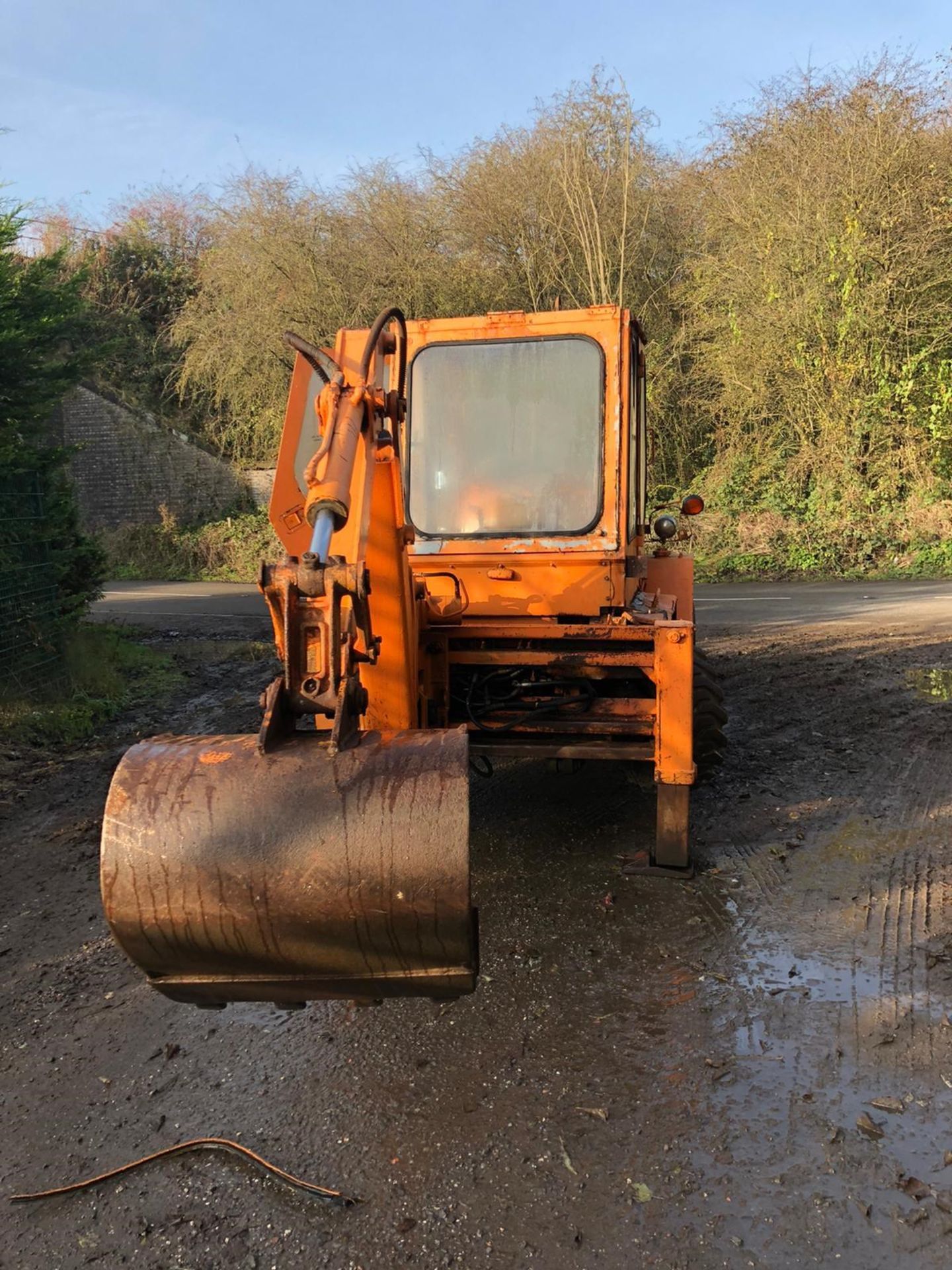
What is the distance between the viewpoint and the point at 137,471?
23.3 m

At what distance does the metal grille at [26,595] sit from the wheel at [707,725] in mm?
5707

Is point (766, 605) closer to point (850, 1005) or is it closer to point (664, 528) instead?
point (664, 528)

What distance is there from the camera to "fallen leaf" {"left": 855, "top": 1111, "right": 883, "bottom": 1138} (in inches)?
101

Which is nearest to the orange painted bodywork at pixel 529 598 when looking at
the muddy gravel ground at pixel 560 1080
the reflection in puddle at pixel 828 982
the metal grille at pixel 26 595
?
the muddy gravel ground at pixel 560 1080

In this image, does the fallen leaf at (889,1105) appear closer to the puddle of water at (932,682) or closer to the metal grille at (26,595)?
the puddle of water at (932,682)

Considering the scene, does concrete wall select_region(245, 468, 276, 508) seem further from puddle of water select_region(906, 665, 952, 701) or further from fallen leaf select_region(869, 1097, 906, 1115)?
fallen leaf select_region(869, 1097, 906, 1115)

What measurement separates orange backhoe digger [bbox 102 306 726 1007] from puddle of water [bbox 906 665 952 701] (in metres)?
Result: 2.96

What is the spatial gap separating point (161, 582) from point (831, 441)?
47.9ft

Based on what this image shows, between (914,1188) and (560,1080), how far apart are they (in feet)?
3.37

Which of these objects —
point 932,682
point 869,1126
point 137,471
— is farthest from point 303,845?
point 137,471

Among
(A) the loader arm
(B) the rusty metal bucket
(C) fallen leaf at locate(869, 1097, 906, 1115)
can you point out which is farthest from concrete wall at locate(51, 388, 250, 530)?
(C) fallen leaf at locate(869, 1097, 906, 1115)

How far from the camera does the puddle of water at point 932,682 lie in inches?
293

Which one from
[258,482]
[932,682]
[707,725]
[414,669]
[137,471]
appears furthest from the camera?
[137,471]

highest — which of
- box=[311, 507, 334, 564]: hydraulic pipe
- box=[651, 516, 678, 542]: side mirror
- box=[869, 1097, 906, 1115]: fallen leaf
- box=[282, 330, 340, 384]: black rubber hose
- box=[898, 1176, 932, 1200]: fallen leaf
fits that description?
box=[282, 330, 340, 384]: black rubber hose
